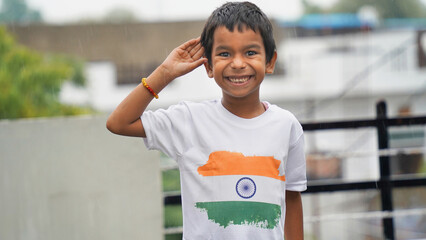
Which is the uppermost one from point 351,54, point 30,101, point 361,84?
point 351,54

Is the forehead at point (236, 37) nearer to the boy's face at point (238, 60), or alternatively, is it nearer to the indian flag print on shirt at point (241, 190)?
the boy's face at point (238, 60)

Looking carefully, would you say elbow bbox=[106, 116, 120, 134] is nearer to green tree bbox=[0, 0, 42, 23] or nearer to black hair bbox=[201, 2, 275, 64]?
black hair bbox=[201, 2, 275, 64]

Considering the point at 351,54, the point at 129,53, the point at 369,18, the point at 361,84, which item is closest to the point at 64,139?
the point at 361,84

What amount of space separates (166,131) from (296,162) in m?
0.47

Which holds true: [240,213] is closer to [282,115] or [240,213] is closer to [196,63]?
[282,115]

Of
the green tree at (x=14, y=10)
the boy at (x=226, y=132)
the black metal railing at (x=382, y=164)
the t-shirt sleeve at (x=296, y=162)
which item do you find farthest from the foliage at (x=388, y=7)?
the boy at (x=226, y=132)

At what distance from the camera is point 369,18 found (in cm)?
2253

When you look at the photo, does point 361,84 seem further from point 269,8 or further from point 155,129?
point 155,129

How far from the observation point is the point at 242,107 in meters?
1.91

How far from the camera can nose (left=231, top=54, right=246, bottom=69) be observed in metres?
1.79

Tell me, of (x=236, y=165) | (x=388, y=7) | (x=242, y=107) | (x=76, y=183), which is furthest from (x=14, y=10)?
(x=236, y=165)

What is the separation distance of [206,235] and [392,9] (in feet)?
107

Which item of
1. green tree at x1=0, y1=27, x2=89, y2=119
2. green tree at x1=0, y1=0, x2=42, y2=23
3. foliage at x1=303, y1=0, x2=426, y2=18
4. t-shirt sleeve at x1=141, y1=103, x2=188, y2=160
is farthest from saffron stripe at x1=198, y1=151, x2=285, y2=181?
foliage at x1=303, y1=0, x2=426, y2=18

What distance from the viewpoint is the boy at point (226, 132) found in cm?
180
